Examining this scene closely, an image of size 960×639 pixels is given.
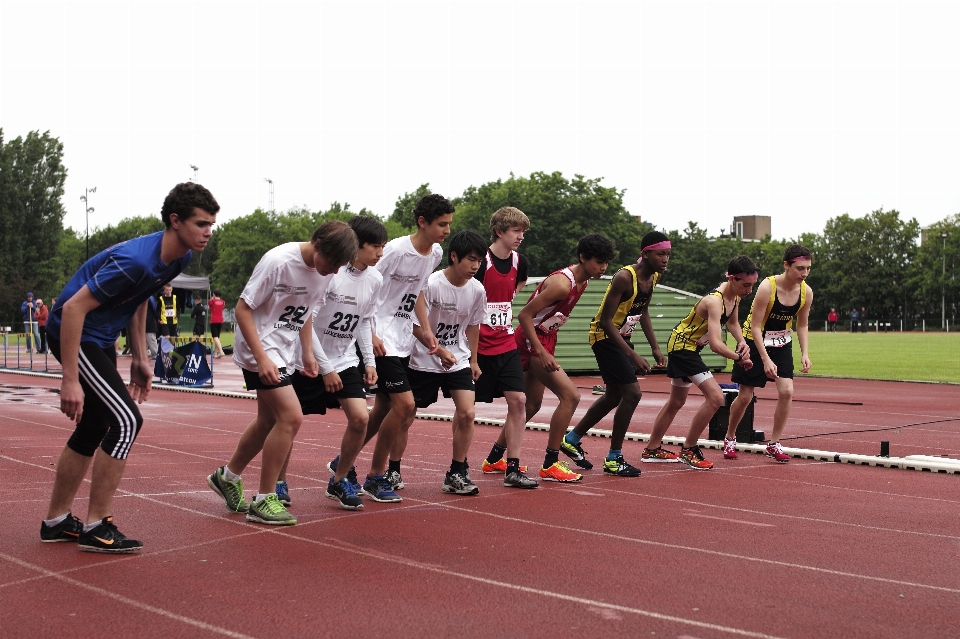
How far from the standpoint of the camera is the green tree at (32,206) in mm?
79125

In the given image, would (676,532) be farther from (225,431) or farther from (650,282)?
(225,431)

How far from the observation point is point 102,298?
5.22 meters

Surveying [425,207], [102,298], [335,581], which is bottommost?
[335,581]

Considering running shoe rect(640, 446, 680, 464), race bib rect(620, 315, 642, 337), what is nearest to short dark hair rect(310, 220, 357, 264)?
race bib rect(620, 315, 642, 337)

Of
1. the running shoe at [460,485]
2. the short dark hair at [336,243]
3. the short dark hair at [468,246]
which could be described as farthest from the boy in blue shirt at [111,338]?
the running shoe at [460,485]

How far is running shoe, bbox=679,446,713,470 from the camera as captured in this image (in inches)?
358

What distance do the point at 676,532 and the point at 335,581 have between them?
2196 mm

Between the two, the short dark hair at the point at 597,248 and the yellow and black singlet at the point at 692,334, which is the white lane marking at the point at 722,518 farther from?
the yellow and black singlet at the point at 692,334

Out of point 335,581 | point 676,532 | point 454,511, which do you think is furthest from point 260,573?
point 676,532

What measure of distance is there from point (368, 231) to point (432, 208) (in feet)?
2.01

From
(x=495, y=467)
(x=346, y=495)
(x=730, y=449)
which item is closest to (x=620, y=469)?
(x=495, y=467)

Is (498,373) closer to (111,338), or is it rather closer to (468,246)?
(468,246)

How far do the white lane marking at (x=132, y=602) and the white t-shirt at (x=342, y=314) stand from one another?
217cm

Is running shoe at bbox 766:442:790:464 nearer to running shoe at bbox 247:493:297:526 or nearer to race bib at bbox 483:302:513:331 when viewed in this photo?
race bib at bbox 483:302:513:331
